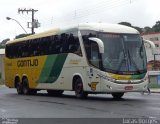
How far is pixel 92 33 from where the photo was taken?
2322cm

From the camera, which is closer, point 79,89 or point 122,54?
point 122,54

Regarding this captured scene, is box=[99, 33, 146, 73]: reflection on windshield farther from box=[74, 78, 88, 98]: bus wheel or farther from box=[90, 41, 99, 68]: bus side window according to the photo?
box=[74, 78, 88, 98]: bus wheel

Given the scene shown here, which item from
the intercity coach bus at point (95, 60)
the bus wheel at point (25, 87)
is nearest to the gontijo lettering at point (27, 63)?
the bus wheel at point (25, 87)

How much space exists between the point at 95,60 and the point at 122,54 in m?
1.21

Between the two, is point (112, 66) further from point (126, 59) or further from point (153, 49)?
point (153, 49)

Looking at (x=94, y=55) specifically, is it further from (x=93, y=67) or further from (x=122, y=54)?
(x=122, y=54)

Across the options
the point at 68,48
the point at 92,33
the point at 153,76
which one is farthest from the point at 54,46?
the point at 153,76

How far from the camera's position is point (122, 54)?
22734 mm

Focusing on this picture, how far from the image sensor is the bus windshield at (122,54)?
22516mm

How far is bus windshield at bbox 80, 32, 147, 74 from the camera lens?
2252 cm

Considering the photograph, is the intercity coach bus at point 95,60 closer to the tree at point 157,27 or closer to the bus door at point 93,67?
the bus door at point 93,67

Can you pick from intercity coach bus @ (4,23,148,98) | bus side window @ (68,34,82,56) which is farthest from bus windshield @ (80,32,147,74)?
bus side window @ (68,34,82,56)

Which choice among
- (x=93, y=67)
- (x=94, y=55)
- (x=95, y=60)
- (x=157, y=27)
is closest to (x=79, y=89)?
(x=93, y=67)

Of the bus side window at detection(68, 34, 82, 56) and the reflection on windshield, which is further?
the bus side window at detection(68, 34, 82, 56)
